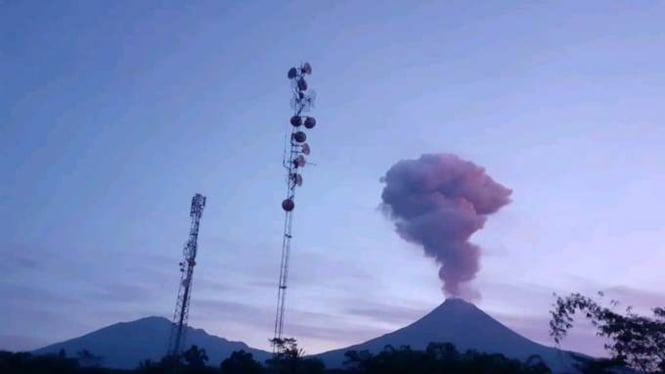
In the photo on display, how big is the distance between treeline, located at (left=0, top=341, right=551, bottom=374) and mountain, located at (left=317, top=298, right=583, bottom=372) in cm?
6096

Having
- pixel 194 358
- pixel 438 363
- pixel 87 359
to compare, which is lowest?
pixel 438 363

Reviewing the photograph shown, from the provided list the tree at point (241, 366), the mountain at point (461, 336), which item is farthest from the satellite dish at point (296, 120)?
the mountain at point (461, 336)

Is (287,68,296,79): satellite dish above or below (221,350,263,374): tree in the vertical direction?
above

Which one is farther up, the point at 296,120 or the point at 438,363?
the point at 296,120

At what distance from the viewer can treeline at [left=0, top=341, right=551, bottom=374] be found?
5125cm

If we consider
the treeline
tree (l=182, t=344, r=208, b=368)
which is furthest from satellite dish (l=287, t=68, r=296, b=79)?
tree (l=182, t=344, r=208, b=368)

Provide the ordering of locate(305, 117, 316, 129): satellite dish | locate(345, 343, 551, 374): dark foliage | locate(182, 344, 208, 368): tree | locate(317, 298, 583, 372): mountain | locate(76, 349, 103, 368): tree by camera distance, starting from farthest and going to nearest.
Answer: locate(317, 298, 583, 372): mountain, locate(76, 349, 103, 368): tree, locate(182, 344, 208, 368): tree, locate(345, 343, 551, 374): dark foliage, locate(305, 117, 316, 129): satellite dish

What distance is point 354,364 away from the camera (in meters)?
61.2

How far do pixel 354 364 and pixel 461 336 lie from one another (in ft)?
242

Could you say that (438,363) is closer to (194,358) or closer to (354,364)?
(354,364)

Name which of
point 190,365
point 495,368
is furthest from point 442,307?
point 495,368

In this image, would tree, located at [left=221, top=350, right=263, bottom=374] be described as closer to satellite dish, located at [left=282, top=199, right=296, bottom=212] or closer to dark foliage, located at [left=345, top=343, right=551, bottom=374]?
dark foliage, located at [left=345, top=343, right=551, bottom=374]

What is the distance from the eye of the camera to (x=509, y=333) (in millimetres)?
142875

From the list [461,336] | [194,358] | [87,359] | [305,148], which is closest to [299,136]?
[305,148]
